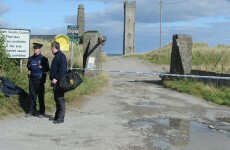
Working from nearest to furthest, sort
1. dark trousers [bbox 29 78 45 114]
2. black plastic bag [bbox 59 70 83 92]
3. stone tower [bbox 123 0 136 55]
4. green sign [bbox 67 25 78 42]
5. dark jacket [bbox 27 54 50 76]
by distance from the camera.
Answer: black plastic bag [bbox 59 70 83 92] < dark jacket [bbox 27 54 50 76] < dark trousers [bbox 29 78 45 114] < green sign [bbox 67 25 78 42] < stone tower [bbox 123 0 136 55]

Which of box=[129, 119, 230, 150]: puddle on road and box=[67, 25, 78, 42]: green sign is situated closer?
box=[129, 119, 230, 150]: puddle on road

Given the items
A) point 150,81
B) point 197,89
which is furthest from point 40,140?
point 150,81

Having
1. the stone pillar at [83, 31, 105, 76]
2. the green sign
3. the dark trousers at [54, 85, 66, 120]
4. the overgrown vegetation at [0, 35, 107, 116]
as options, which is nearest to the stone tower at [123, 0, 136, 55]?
the green sign

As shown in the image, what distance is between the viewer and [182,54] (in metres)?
18.5

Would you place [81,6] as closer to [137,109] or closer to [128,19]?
[128,19]

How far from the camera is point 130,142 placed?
8.26 meters

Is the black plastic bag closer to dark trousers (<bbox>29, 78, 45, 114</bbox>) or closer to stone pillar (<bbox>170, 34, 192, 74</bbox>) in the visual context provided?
dark trousers (<bbox>29, 78, 45, 114</bbox>)

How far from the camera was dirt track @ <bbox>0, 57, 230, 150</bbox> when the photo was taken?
8.02m

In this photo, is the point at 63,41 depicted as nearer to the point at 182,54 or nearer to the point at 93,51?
the point at 93,51

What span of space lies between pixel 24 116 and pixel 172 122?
3.60m

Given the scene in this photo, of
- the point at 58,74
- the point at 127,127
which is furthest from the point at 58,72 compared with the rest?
the point at 127,127

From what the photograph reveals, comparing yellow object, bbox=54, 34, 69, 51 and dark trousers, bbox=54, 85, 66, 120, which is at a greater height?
yellow object, bbox=54, 34, 69, 51

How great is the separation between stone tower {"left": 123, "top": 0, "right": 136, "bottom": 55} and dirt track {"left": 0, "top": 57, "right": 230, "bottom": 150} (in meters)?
45.0

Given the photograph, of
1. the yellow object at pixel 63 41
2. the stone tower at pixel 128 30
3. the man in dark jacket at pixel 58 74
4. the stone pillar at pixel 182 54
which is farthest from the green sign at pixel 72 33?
the stone tower at pixel 128 30
